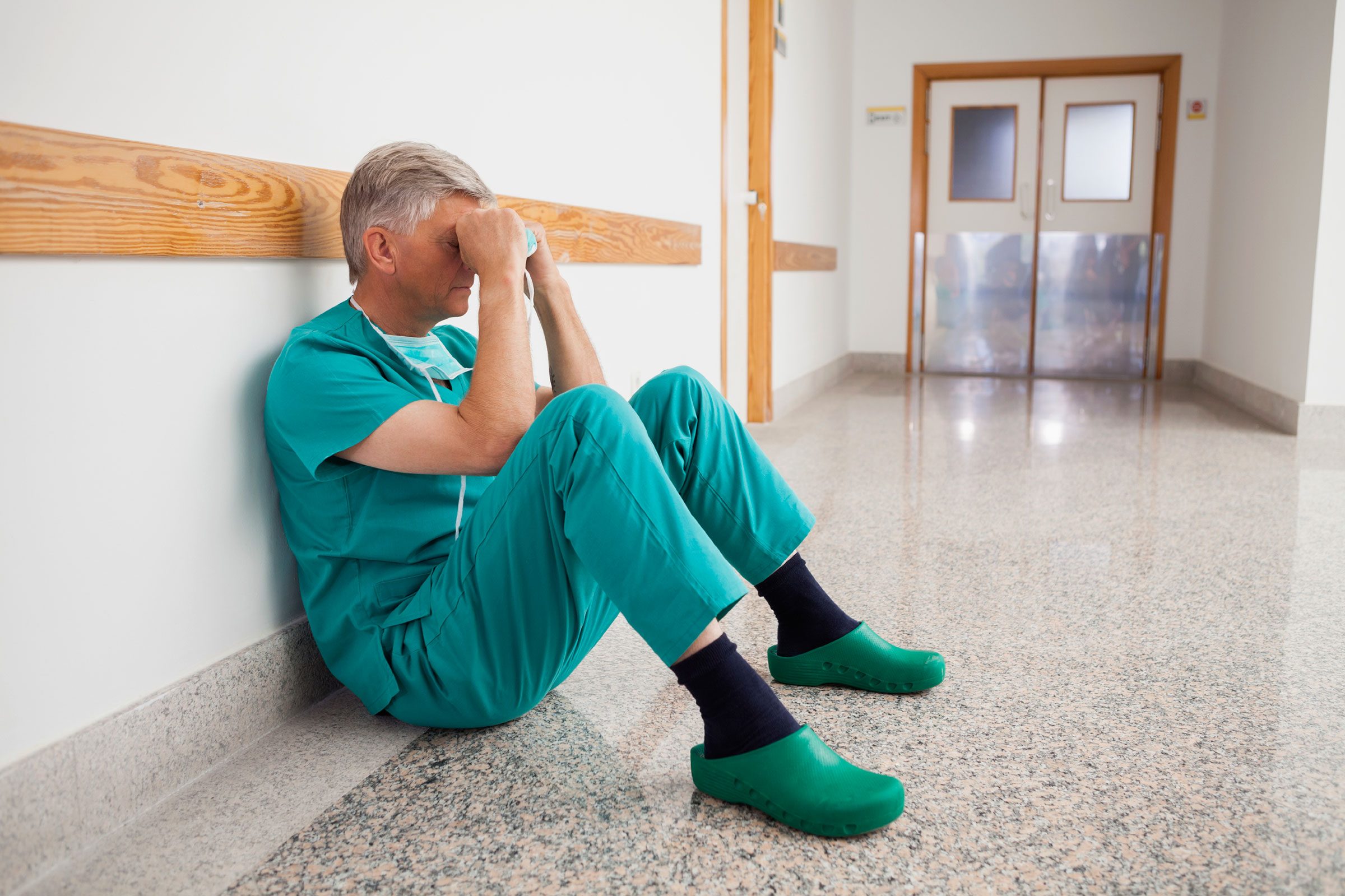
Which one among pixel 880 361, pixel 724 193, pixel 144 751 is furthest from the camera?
pixel 880 361

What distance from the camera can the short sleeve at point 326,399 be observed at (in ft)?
4.54

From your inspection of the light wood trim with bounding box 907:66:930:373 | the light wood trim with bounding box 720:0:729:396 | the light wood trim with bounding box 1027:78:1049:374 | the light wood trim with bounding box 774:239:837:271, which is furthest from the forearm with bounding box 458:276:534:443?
the light wood trim with bounding box 1027:78:1049:374

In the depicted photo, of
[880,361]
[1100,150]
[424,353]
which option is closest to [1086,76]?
[1100,150]

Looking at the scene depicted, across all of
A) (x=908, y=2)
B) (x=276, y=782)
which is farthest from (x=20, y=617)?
(x=908, y=2)

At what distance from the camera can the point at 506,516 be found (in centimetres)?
134

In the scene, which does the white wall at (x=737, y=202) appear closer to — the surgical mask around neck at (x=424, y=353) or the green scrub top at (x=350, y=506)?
the surgical mask around neck at (x=424, y=353)

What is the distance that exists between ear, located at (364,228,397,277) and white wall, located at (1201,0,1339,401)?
14.1ft

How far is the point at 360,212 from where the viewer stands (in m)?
1.53

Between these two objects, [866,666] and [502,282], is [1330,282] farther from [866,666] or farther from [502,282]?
[502,282]

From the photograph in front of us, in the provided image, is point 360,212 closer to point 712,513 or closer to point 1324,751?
point 712,513

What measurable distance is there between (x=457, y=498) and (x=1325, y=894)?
4.06ft

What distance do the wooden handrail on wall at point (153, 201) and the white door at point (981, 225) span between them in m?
6.18

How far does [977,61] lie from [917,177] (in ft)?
2.75

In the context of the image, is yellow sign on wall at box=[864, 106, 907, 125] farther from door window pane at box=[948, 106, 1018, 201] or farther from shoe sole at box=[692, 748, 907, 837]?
shoe sole at box=[692, 748, 907, 837]
